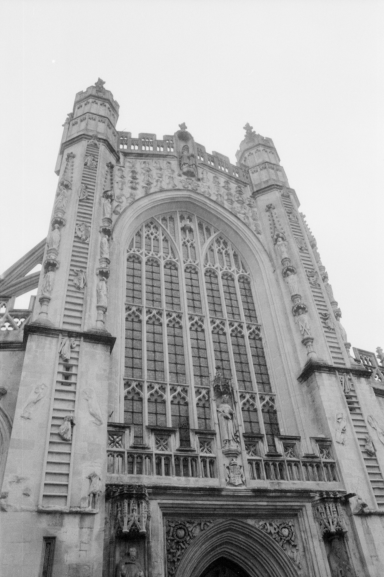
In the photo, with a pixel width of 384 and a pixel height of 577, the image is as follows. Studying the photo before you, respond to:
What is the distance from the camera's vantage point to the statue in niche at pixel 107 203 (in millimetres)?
16000

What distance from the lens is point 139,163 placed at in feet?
64.9

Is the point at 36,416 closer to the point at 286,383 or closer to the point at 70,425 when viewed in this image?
the point at 70,425

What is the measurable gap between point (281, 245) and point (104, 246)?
21.2ft

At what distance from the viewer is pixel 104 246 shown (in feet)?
48.6

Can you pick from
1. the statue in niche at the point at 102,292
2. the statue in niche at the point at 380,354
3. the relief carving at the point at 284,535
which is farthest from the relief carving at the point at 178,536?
the statue in niche at the point at 380,354

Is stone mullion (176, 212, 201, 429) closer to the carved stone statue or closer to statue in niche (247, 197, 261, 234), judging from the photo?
statue in niche (247, 197, 261, 234)

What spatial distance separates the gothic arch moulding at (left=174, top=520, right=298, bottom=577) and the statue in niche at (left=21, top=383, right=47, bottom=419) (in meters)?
4.28

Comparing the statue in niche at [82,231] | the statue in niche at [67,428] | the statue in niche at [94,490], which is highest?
the statue in niche at [82,231]

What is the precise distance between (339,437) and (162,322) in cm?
598

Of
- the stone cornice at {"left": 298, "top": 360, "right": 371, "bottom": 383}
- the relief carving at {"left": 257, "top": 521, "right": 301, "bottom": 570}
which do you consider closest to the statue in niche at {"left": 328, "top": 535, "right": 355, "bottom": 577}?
the relief carving at {"left": 257, "top": 521, "right": 301, "bottom": 570}

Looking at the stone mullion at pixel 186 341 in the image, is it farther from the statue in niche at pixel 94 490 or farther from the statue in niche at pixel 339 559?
the statue in niche at pixel 339 559

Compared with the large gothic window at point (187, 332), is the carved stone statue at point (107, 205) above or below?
above

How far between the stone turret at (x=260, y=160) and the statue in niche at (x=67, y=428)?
43.6ft

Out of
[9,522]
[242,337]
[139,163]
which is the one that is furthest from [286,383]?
[139,163]
